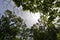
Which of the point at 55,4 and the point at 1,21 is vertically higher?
the point at 1,21

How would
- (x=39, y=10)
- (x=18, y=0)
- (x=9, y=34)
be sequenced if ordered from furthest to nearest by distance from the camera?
(x=9, y=34) → (x=39, y=10) → (x=18, y=0)

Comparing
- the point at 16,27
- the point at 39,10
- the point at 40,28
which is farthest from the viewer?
the point at 16,27

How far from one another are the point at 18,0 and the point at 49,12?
1.48 m

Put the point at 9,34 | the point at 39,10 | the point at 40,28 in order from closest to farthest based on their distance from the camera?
the point at 39,10
the point at 40,28
the point at 9,34

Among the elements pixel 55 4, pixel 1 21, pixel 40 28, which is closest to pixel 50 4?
pixel 55 4

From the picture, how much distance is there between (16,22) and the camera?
29.0 meters

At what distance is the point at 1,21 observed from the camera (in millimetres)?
30094

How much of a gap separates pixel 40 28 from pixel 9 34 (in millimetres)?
7837

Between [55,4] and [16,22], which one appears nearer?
[55,4]

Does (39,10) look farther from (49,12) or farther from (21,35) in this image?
(21,35)

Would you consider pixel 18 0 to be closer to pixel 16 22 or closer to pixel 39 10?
pixel 39 10

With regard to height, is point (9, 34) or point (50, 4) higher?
point (9, 34)

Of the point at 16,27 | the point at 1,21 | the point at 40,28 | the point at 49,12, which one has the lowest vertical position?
the point at 49,12

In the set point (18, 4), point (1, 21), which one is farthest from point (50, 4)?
point (1, 21)
